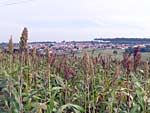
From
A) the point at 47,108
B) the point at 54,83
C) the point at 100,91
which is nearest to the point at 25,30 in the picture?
the point at 47,108

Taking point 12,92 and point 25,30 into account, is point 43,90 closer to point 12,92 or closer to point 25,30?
point 12,92

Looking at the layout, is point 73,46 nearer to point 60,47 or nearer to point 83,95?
point 60,47

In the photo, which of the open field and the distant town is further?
the distant town

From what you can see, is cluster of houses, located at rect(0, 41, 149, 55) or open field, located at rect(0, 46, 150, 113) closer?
open field, located at rect(0, 46, 150, 113)

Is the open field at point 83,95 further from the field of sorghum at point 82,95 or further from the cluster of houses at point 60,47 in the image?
the cluster of houses at point 60,47

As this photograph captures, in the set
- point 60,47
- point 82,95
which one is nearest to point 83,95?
point 82,95

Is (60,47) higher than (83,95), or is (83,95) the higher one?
(83,95)

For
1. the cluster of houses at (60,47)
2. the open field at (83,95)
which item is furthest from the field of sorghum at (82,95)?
the cluster of houses at (60,47)

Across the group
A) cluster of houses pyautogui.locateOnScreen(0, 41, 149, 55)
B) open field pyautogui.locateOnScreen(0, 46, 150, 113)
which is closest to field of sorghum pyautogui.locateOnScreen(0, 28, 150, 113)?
open field pyautogui.locateOnScreen(0, 46, 150, 113)

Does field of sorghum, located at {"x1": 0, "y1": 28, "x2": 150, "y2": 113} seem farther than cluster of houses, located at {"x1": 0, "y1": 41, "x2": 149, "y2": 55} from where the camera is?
No

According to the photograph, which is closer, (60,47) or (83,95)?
(83,95)

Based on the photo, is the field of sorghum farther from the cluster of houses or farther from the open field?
the cluster of houses

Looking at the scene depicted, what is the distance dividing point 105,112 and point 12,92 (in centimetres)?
133

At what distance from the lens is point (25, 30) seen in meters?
4.01
